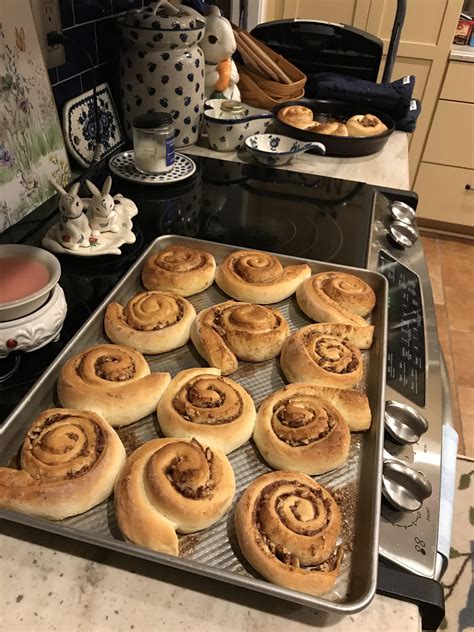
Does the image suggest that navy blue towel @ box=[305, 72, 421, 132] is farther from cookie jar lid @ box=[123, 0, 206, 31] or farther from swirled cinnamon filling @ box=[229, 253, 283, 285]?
swirled cinnamon filling @ box=[229, 253, 283, 285]

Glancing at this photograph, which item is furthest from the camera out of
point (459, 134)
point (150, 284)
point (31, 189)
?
point (459, 134)

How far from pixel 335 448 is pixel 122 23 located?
44.4 inches

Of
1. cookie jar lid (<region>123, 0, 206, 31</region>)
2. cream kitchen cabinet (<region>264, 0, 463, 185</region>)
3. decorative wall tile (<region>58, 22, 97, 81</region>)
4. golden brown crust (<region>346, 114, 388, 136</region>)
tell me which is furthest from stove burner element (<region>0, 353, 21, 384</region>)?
cream kitchen cabinet (<region>264, 0, 463, 185</region>)

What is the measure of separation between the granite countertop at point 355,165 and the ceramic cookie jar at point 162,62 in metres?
0.14

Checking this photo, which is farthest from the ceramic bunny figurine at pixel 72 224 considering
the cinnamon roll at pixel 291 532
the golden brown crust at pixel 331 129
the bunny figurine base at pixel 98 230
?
the golden brown crust at pixel 331 129

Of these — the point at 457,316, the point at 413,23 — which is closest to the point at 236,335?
the point at 457,316

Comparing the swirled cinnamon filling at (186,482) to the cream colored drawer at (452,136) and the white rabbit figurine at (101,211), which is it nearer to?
the white rabbit figurine at (101,211)

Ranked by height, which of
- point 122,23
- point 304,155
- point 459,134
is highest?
point 122,23

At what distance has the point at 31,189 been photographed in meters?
1.09

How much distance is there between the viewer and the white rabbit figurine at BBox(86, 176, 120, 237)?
3.34 feet

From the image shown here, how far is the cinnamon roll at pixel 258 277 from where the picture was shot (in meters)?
0.96

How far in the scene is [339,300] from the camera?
A: 3.06 feet

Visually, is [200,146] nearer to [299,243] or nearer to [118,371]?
[299,243]

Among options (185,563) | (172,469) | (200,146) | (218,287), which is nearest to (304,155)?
(200,146)
